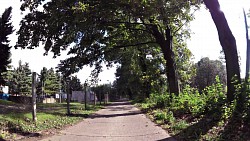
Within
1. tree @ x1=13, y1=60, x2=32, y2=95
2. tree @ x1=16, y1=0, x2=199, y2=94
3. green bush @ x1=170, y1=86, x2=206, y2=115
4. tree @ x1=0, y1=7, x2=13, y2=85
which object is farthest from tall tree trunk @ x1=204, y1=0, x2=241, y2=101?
tree @ x1=13, y1=60, x2=32, y2=95

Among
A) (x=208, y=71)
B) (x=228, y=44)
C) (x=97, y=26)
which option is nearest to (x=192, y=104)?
(x=228, y=44)

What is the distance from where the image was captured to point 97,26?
63.8 feet

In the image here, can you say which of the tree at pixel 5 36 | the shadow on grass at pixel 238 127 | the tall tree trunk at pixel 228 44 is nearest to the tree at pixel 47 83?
the tree at pixel 5 36

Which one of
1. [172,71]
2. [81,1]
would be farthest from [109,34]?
[81,1]

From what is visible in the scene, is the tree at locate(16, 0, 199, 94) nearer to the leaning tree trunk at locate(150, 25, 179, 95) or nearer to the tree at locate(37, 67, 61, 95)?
the leaning tree trunk at locate(150, 25, 179, 95)

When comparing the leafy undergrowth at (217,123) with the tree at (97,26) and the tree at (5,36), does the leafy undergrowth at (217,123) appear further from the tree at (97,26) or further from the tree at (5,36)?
the tree at (5,36)

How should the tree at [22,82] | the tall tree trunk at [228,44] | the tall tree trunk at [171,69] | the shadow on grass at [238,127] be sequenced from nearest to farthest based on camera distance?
the shadow on grass at [238,127]
the tall tree trunk at [228,44]
the tall tree trunk at [171,69]
the tree at [22,82]

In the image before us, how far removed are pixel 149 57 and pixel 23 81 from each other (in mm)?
44520

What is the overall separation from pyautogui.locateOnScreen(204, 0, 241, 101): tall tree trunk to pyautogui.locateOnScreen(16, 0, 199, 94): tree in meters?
4.03

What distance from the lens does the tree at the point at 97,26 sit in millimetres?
16484

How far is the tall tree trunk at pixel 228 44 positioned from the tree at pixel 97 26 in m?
4.03

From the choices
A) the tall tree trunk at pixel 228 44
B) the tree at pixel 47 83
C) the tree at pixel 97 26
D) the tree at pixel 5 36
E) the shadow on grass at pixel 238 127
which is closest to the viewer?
the shadow on grass at pixel 238 127

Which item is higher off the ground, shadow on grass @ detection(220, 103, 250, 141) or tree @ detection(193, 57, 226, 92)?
tree @ detection(193, 57, 226, 92)

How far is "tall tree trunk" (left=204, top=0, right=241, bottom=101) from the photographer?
433 inches
